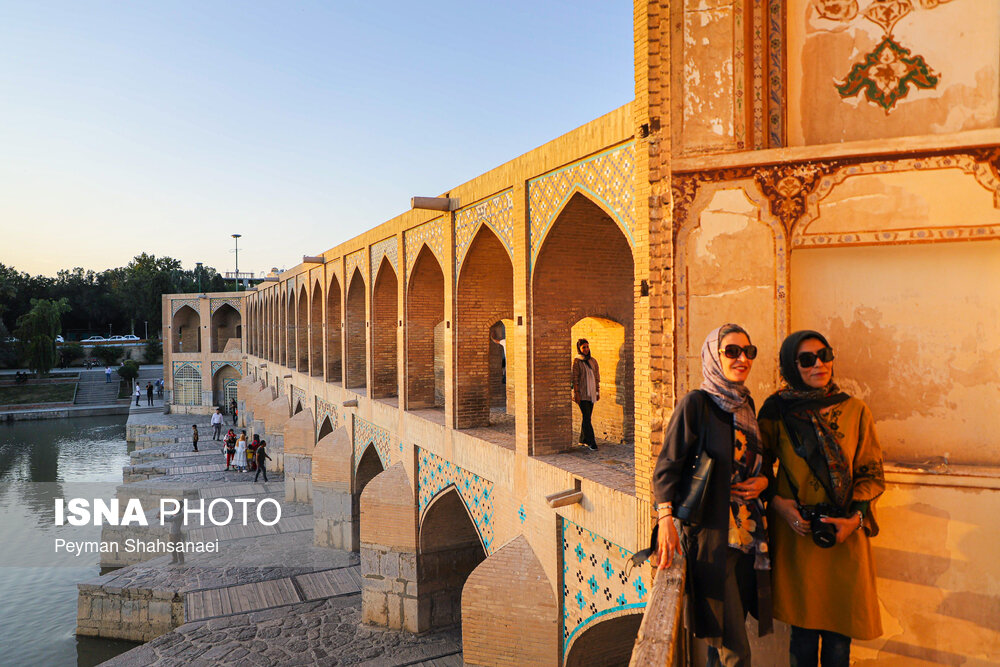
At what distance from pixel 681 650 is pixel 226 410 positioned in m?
28.5

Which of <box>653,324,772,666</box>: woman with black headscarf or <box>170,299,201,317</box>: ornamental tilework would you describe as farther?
<box>170,299,201,317</box>: ornamental tilework

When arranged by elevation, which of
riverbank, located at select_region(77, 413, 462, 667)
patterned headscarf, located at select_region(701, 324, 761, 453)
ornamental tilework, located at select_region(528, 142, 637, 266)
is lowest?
riverbank, located at select_region(77, 413, 462, 667)

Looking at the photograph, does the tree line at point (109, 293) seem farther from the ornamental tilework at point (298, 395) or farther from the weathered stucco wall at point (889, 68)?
the weathered stucco wall at point (889, 68)

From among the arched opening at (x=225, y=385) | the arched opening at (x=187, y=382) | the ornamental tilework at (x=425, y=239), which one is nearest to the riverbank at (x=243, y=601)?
the ornamental tilework at (x=425, y=239)

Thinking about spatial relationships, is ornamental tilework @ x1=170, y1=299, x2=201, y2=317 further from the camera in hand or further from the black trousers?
the camera in hand

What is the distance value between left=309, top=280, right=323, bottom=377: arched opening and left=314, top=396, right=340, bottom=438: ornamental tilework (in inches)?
46.0

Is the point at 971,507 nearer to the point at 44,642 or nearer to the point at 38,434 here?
the point at 44,642

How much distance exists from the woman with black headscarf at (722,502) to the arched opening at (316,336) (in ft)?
42.6

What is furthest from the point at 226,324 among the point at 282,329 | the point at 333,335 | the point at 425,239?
the point at 425,239

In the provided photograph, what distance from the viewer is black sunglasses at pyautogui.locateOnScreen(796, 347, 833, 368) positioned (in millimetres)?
2354

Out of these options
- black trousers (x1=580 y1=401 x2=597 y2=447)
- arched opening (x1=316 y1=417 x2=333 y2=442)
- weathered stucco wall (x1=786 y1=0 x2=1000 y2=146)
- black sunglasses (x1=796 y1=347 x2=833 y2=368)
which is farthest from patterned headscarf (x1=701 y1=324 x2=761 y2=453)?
arched opening (x1=316 y1=417 x2=333 y2=442)

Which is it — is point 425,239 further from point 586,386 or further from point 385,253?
point 586,386

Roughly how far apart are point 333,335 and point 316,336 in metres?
1.41

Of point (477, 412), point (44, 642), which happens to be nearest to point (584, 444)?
point (477, 412)
